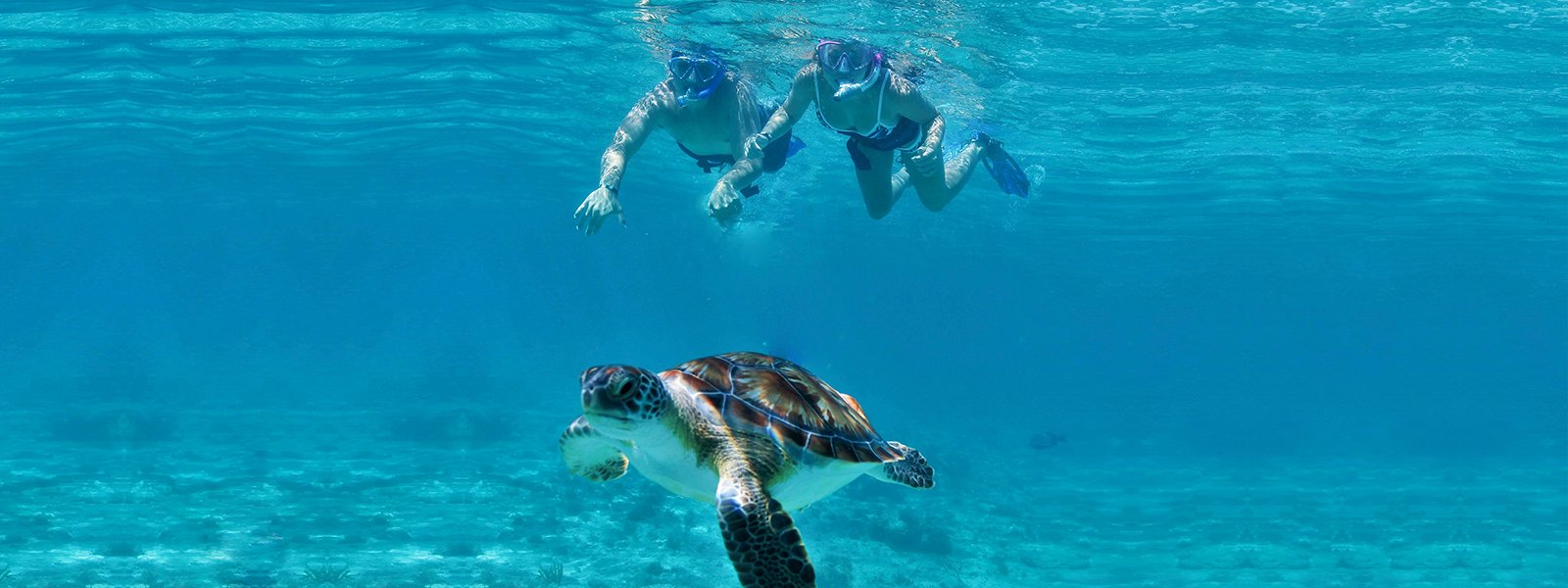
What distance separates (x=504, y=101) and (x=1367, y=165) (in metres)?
24.0

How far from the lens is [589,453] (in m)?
4.61

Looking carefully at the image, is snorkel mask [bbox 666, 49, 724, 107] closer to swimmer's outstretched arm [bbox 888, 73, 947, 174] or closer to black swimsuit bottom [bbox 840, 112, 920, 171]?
black swimsuit bottom [bbox 840, 112, 920, 171]

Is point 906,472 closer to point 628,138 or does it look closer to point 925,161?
point 925,161

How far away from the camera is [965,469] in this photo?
65.7 feet

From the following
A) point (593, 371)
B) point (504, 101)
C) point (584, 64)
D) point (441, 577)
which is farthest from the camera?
point (504, 101)

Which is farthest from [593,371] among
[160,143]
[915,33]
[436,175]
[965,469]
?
[436,175]

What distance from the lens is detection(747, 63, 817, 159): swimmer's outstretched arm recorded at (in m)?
10.9

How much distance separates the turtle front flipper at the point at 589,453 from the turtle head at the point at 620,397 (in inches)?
22.1

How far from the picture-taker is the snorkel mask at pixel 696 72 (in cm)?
1386

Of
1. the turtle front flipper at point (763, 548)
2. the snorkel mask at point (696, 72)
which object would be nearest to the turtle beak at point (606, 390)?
the turtle front flipper at point (763, 548)

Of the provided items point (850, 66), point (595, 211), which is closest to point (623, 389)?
point (595, 211)

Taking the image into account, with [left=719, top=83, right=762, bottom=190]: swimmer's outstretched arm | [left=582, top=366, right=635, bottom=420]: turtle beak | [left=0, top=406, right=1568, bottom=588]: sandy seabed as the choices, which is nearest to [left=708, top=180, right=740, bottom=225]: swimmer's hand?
[left=719, top=83, right=762, bottom=190]: swimmer's outstretched arm

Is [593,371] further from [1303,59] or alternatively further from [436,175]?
[436,175]

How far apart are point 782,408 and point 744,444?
1.26 feet
